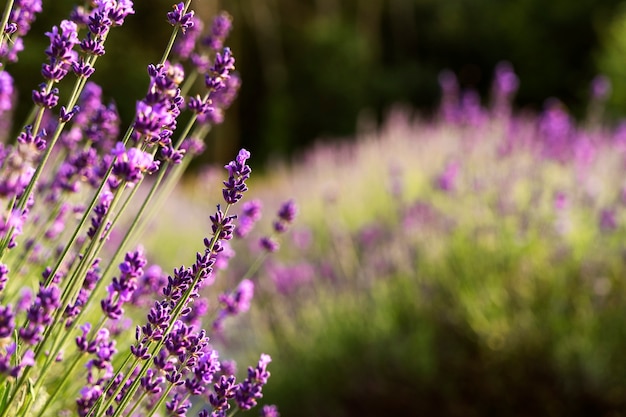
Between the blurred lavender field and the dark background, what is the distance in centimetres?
1224

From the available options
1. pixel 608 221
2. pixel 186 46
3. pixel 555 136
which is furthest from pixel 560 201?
pixel 186 46

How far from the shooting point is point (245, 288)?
200cm

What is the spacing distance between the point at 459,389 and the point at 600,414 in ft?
2.05

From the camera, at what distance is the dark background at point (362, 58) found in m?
17.9

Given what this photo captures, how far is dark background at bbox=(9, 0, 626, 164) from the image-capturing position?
17.9 metres

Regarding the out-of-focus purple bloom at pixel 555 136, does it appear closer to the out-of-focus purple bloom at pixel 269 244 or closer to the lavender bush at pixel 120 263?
the out-of-focus purple bloom at pixel 269 244

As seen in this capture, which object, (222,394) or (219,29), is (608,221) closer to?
(219,29)

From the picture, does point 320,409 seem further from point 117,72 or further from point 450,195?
point 117,72

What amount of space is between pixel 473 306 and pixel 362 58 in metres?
15.7

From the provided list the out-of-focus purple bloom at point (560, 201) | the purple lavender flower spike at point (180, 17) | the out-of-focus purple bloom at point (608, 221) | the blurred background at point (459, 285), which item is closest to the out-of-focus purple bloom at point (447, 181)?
the blurred background at point (459, 285)

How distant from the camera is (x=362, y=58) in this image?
61.8ft

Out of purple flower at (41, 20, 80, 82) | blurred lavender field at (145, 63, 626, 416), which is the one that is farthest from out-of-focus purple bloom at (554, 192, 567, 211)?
purple flower at (41, 20, 80, 82)

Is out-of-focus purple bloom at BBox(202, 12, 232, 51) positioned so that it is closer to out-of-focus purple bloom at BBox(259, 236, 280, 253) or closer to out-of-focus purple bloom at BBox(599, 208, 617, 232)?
out-of-focus purple bloom at BBox(259, 236, 280, 253)

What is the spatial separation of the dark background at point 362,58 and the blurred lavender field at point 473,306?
12236 mm
